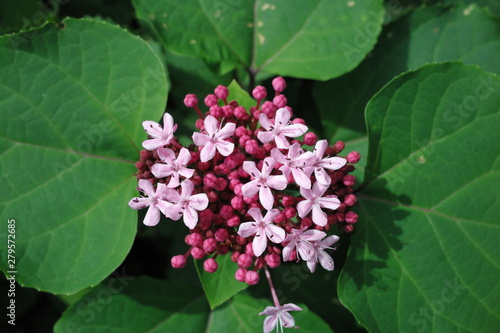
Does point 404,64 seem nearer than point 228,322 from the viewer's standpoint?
No

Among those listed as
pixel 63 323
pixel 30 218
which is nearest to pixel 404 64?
pixel 30 218

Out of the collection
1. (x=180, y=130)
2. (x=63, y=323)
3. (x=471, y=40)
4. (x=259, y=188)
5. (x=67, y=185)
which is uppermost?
(x=471, y=40)

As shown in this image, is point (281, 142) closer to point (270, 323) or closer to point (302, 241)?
point (302, 241)

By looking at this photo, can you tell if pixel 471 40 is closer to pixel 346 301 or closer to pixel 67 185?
pixel 346 301

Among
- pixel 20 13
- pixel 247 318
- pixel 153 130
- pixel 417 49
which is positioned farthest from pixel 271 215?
pixel 20 13

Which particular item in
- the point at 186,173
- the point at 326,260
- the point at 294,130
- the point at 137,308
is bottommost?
the point at 137,308

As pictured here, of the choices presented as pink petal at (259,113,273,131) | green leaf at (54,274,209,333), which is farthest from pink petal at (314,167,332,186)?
green leaf at (54,274,209,333)
